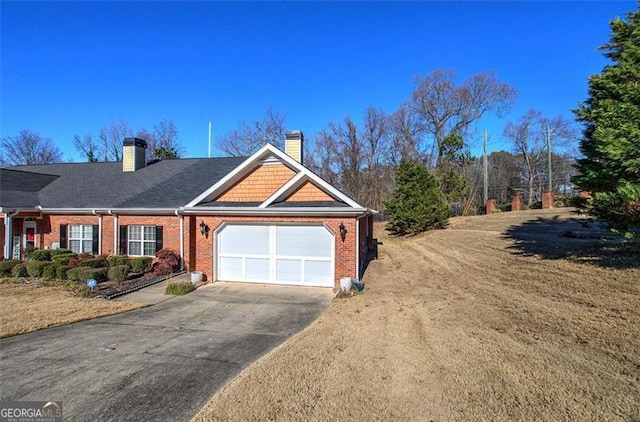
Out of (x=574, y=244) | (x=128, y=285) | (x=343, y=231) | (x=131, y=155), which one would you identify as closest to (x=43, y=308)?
(x=128, y=285)

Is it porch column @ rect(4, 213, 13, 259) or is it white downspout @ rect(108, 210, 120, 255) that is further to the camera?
porch column @ rect(4, 213, 13, 259)

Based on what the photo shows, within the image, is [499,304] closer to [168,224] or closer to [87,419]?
[87,419]

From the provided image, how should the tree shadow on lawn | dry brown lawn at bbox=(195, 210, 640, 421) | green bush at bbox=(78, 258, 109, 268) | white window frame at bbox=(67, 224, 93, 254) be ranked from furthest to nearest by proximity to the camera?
white window frame at bbox=(67, 224, 93, 254), green bush at bbox=(78, 258, 109, 268), the tree shadow on lawn, dry brown lawn at bbox=(195, 210, 640, 421)

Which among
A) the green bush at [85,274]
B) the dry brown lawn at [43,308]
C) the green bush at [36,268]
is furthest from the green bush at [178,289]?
the green bush at [36,268]

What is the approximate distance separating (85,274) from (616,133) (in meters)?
16.8

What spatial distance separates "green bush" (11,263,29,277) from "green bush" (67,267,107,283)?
2.59 m

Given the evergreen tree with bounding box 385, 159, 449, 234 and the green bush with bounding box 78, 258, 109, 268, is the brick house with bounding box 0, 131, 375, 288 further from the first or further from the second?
the evergreen tree with bounding box 385, 159, 449, 234

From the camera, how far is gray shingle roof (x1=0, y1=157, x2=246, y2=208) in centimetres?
1638

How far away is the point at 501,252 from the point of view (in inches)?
586

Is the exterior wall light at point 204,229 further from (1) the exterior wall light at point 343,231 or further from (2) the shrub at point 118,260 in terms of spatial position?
(1) the exterior wall light at point 343,231

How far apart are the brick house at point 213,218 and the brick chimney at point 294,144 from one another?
1.9 inches

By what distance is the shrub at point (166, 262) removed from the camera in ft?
45.7

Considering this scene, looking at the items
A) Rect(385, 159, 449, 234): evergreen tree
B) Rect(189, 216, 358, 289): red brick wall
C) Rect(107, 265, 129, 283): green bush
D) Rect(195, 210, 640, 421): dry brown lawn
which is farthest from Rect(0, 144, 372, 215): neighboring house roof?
Rect(385, 159, 449, 234): evergreen tree
